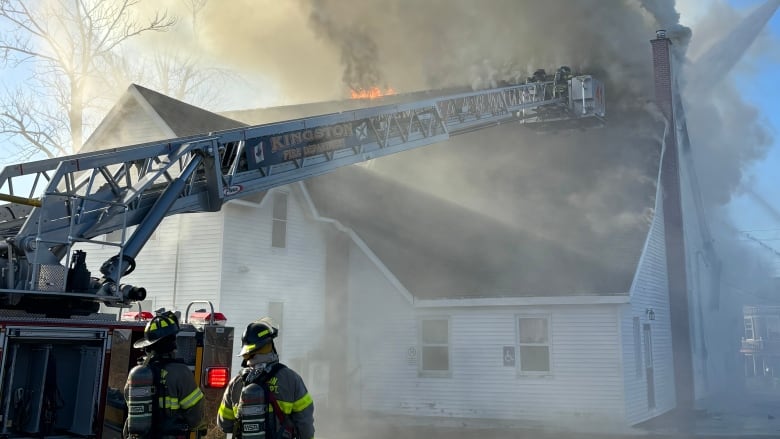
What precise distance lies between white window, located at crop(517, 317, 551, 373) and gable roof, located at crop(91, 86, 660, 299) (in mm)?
738

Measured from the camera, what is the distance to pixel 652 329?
16.2 metres

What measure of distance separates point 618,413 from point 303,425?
10793mm

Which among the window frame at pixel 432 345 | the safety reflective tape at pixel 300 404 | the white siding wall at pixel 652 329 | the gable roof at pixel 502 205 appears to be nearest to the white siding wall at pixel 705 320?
the white siding wall at pixel 652 329

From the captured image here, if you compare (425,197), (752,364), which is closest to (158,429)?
(425,197)

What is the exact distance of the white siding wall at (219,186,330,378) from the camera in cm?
1500

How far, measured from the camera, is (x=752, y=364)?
32094 mm

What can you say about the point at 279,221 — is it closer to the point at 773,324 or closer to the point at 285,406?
the point at 285,406

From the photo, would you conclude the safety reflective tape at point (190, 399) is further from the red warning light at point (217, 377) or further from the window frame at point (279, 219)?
the window frame at point (279, 219)

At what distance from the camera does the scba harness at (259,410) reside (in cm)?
439

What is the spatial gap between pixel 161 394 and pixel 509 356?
10.9 m

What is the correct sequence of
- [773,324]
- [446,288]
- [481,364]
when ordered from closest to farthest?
[481,364], [446,288], [773,324]

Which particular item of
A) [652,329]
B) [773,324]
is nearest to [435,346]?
[652,329]

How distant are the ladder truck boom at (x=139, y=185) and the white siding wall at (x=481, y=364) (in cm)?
529

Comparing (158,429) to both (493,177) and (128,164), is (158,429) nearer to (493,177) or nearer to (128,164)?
(128,164)
